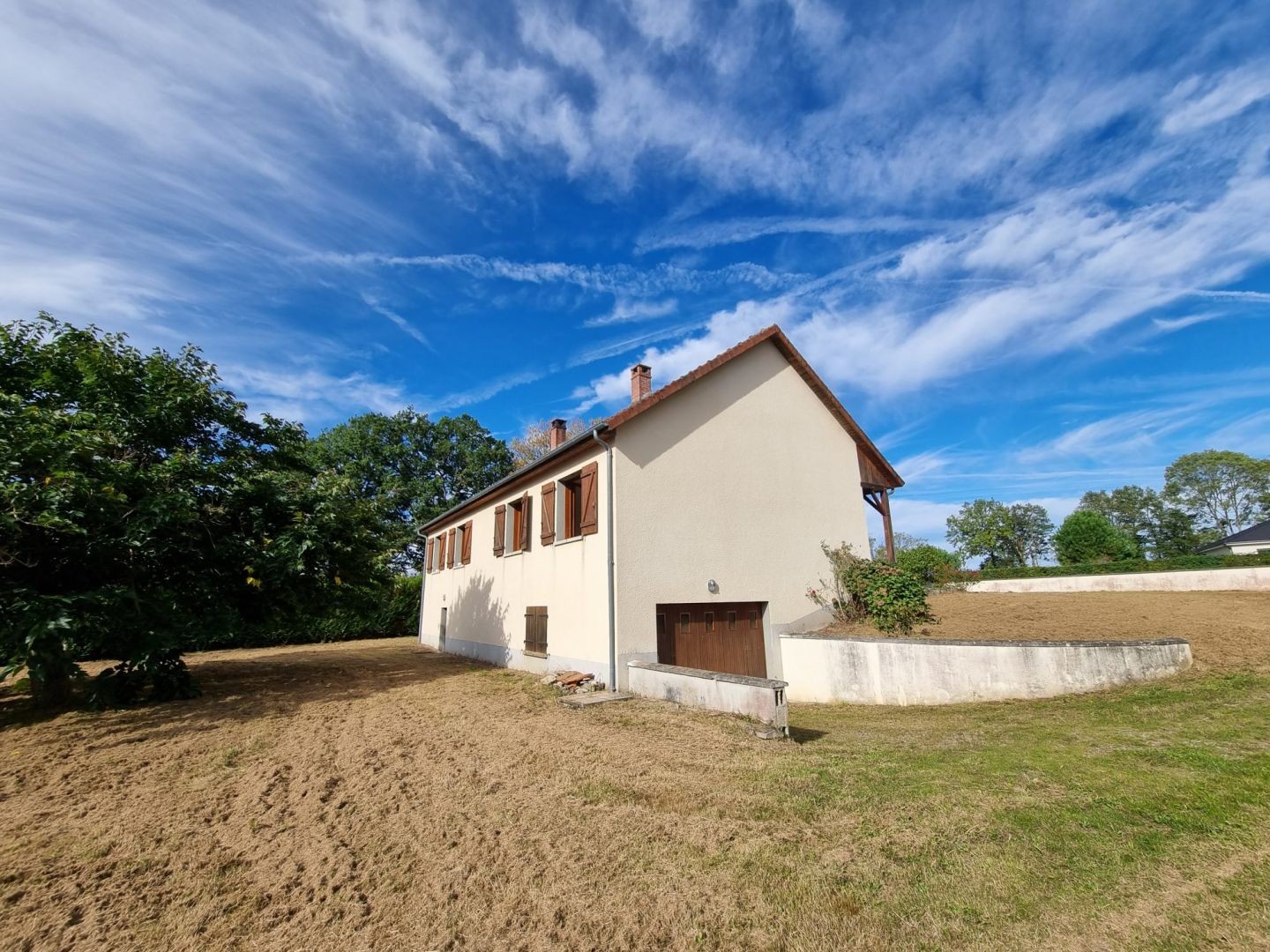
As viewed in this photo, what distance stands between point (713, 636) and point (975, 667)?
15.2 feet

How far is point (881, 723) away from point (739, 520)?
16.0 feet

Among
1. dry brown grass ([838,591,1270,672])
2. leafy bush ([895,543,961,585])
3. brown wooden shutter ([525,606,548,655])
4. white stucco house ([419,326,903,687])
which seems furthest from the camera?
leafy bush ([895,543,961,585])

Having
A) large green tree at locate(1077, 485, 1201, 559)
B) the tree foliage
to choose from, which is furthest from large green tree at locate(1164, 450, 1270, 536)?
the tree foliage

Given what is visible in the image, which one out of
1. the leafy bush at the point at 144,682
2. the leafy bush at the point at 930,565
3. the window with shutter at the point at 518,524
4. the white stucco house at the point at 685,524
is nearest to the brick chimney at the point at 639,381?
the white stucco house at the point at 685,524

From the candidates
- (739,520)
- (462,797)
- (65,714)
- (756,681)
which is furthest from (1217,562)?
(65,714)

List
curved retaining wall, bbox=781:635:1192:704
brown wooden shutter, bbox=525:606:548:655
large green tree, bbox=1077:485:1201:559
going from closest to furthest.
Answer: curved retaining wall, bbox=781:635:1192:704, brown wooden shutter, bbox=525:606:548:655, large green tree, bbox=1077:485:1201:559

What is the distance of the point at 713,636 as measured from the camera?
11562 mm

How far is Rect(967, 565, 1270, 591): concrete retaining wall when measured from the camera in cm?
1912

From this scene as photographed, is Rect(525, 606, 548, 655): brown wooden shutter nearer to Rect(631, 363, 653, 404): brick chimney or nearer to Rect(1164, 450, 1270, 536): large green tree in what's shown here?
Rect(631, 363, 653, 404): brick chimney

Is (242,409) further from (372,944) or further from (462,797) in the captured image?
(372,944)

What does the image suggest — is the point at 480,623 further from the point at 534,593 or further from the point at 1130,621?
the point at 1130,621

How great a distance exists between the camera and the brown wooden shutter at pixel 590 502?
10773 mm

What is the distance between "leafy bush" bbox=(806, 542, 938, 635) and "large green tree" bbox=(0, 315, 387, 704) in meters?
10.7

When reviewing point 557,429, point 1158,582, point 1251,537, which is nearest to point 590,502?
point 557,429
